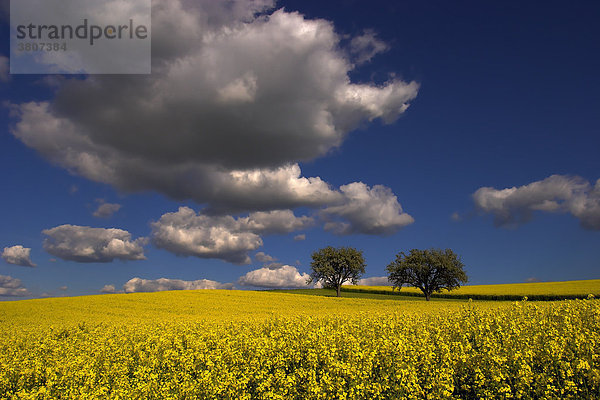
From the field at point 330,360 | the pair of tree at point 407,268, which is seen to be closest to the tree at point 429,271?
the pair of tree at point 407,268

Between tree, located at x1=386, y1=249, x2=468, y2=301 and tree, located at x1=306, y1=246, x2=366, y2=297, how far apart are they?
20.1 ft

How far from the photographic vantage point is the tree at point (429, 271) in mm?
61156

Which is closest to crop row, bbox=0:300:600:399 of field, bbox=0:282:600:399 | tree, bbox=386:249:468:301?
field, bbox=0:282:600:399

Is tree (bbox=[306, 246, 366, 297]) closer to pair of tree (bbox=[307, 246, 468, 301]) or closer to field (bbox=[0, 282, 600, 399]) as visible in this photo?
pair of tree (bbox=[307, 246, 468, 301])

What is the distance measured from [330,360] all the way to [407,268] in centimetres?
5670

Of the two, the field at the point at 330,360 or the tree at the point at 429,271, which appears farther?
the tree at the point at 429,271

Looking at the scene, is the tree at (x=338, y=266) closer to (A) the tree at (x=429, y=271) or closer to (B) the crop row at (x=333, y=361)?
(A) the tree at (x=429, y=271)

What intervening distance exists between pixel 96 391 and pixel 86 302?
34094mm

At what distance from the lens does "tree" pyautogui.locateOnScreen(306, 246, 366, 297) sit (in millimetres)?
67562

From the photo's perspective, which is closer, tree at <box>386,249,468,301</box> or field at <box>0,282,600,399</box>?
field at <box>0,282,600,399</box>

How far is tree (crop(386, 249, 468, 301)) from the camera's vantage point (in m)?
61.2

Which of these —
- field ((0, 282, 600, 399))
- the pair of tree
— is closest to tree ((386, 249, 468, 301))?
the pair of tree

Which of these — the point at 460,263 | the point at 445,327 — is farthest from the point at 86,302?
the point at 460,263

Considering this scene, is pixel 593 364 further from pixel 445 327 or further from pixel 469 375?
pixel 445 327
